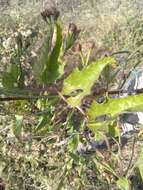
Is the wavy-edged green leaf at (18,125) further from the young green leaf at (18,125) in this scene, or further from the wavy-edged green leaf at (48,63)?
the wavy-edged green leaf at (48,63)

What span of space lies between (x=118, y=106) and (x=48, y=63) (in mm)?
178

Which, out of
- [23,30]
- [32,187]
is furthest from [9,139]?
[23,30]

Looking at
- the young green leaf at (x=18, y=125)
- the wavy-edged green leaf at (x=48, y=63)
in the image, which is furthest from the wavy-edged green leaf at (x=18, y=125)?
the wavy-edged green leaf at (x=48, y=63)

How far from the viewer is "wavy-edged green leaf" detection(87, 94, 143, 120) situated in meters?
0.78

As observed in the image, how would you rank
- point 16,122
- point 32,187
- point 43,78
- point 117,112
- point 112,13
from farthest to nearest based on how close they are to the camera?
point 112,13 → point 32,187 → point 16,122 → point 43,78 → point 117,112

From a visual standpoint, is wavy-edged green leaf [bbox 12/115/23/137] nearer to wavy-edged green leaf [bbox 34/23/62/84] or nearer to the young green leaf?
the young green leaf

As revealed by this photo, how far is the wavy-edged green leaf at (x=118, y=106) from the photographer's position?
0.78 m

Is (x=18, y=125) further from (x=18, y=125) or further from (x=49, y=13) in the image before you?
(x=49, y=13)

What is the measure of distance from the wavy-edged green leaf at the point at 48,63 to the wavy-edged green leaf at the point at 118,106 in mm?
121

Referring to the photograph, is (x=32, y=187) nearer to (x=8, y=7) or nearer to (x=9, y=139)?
(x=9, y=139)

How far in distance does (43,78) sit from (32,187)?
142 cm

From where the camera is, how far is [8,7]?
3375 millimetres

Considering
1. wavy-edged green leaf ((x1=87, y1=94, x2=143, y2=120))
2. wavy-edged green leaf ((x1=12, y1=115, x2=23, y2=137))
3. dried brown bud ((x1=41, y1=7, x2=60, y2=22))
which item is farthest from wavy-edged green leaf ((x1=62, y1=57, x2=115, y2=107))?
wavy-edged green leaf ((x1=12, y1=115, x2=23, y2=137))

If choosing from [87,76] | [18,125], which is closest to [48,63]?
[87,76]
